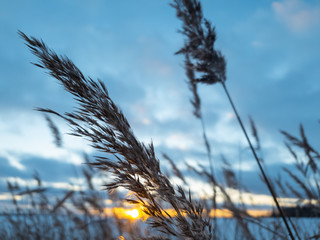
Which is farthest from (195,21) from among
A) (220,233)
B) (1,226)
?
(1,226)

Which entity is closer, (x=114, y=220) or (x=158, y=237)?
(x=158, y=237)

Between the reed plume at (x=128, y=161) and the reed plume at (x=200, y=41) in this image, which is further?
the reed plume at (x=200, y=41)

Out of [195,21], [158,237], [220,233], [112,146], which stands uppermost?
[195,21]

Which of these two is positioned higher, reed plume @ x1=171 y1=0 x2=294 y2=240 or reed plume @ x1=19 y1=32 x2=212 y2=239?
reed plume @ x1=171 y1=0 x2=294 y2=240

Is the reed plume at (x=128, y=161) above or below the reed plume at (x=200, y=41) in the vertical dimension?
below

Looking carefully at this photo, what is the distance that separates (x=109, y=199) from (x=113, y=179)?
4065 millimetres

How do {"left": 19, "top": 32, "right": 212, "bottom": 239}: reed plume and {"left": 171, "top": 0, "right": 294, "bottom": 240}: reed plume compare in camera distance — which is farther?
{"left": 171, "top": 0, "right": 294, "bottom": 240}: reed plume

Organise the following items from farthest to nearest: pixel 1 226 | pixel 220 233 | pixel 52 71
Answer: pixel 1 226
pixel 220 233
pixel 52 71

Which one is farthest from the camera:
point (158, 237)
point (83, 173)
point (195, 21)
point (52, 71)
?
point (83, 173)

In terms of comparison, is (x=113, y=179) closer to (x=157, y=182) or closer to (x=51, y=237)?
(x=157, y=182)

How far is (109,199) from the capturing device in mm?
4730

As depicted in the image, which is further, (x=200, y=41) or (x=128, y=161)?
(x=200, y=41)

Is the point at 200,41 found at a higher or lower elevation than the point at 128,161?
higher

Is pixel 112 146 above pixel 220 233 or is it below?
above
